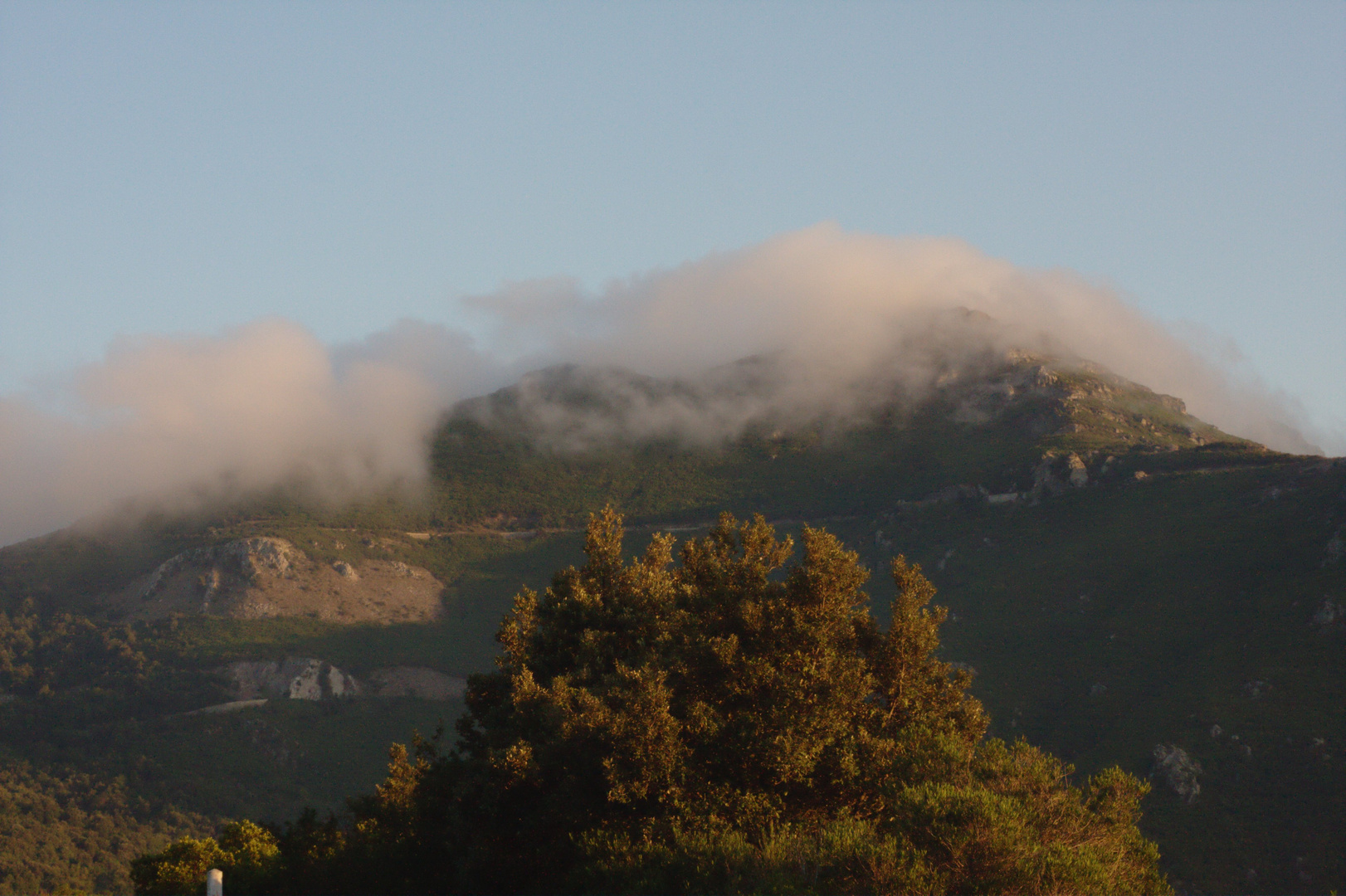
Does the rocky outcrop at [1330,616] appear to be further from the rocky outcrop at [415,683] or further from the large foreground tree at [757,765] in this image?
the rocky outcrop at [415,683]

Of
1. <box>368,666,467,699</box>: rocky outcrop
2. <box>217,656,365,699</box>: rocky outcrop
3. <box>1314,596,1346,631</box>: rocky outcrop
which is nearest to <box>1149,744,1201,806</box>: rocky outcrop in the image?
<box>1314,596,1346,631</box>: rocky outcrop

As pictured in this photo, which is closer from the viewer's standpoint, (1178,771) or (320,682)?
(1178,771)

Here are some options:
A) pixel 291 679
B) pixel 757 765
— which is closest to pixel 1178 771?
pixel 757 765

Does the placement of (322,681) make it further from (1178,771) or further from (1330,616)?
(1330,616)

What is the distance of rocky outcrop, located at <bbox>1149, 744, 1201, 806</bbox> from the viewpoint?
97.6 meters

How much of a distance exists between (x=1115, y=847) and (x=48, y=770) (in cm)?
17530

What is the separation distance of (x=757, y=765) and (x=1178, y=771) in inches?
3277

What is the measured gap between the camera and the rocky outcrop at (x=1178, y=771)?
320 ft

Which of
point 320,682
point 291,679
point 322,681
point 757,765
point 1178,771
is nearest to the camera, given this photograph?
point 757,765

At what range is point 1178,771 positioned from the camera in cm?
10006

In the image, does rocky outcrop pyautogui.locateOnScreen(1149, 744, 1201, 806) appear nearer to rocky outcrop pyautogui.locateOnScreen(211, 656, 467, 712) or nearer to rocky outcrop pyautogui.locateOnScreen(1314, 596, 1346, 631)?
rocky outcrop pyautogui.locateOnScreen(1314, 596, 1346, 631)

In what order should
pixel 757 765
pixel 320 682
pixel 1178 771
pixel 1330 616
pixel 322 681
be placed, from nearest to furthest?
pixel 757 765 → pixel 1178 771 → pixel 1330 616 → pixel 320 682 → pixel 322 681

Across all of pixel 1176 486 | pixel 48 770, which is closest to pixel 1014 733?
pixel 1176 486

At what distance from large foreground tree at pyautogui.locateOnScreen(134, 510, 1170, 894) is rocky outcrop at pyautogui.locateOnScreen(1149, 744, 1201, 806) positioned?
7313cm
